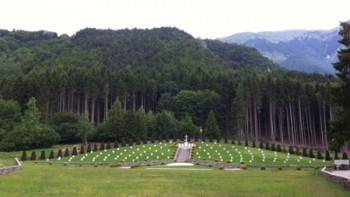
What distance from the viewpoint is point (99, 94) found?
9538cm

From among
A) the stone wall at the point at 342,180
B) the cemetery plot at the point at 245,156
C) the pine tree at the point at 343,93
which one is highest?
the pine tree at the point at 343,93

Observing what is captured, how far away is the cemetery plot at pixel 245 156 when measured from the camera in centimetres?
4620

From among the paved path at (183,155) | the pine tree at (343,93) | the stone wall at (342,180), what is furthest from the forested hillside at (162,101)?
the stone wall at (342,180)

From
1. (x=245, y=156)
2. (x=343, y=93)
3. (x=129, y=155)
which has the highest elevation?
(x=343, y=93)

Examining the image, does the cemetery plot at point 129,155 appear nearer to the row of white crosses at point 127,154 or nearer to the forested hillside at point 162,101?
the row of white crosses at point 127,154

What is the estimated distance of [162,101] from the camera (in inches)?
3949

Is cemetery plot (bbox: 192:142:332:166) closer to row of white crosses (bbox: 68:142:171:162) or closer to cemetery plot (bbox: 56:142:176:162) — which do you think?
cemetery plot (bbox: 56:142:176:162)

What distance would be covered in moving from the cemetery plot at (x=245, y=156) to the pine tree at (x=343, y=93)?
32.9 feet

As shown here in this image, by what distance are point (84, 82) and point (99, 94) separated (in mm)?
5128

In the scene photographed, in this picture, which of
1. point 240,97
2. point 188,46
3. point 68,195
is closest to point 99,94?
point 240,97

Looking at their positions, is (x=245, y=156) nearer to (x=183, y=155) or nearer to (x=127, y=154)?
(x=183, y=155)

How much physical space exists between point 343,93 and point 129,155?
33.1 m

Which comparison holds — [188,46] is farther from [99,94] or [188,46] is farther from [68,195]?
Result: [68,195]

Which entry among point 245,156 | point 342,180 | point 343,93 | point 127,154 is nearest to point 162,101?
point 127,154
